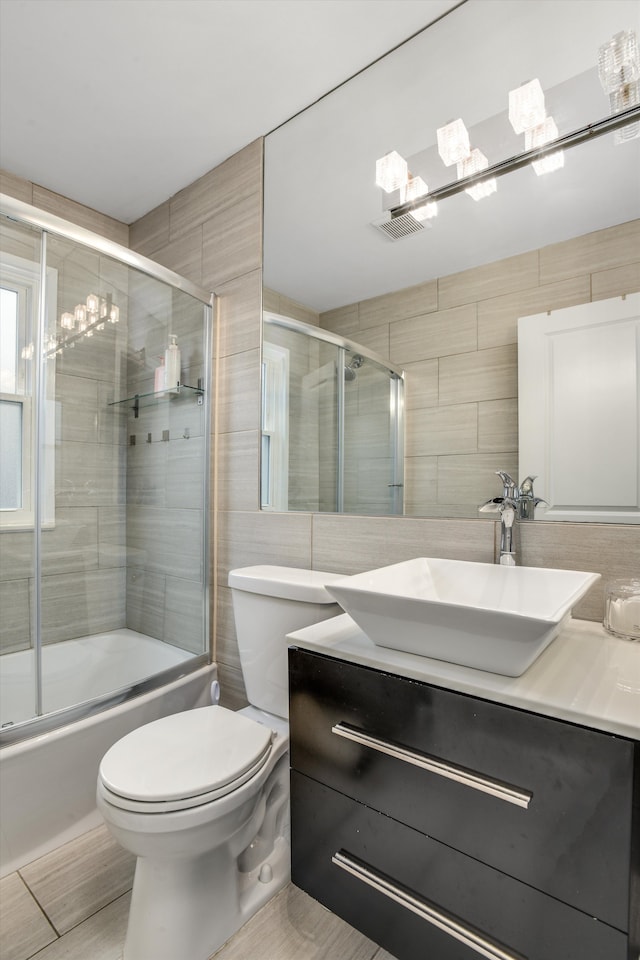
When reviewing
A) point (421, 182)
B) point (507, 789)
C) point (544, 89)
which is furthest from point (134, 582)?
point (544, 89)

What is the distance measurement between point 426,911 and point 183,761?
589 millimetres

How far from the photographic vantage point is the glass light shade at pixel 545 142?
1.28m

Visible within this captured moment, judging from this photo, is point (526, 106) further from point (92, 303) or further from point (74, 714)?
point (74, 714)

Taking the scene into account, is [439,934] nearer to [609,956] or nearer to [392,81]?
[609,956]

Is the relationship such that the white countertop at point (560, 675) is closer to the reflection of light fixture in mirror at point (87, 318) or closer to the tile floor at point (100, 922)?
the tile floor at point (100, 922)

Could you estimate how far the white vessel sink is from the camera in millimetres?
820

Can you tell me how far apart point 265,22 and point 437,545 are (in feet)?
5.40

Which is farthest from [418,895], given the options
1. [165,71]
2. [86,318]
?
[165,71]

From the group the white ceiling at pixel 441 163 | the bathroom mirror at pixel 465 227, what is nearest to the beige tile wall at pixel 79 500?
the white ceiling at pixel 441 163

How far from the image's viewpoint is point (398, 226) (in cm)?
157

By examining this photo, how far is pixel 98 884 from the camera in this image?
1372 millimetres

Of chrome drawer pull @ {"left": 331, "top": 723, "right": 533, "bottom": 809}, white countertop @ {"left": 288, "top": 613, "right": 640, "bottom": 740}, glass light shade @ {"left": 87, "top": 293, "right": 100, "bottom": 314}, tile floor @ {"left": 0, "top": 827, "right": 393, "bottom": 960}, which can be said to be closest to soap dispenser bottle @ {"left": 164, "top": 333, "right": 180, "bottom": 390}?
glass light shade @ {"left": 87, "top": 293, "right": 100, "bottom": 314}

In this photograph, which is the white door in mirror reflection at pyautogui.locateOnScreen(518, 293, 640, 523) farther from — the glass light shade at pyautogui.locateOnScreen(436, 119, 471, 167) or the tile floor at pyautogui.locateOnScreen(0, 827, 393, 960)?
the tile floor at pyautogui.locateOnScreen(0, 827, 393, 960)

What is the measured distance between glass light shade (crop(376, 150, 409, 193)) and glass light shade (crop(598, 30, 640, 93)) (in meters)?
0.54
